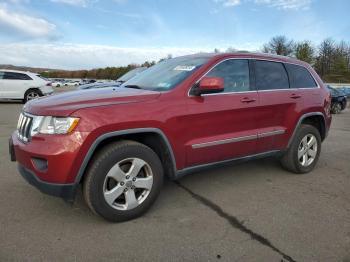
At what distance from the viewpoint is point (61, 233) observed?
331cm

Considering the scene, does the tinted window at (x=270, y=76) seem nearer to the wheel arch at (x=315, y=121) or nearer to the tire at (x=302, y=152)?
the wheel arch at (x=315, y=121)

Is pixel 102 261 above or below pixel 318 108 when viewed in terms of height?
below

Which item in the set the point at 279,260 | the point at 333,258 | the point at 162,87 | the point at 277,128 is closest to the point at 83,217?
the point at 162,87

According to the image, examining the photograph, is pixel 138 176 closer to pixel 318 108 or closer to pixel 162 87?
pixel 162 87

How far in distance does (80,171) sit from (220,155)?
1668 mm

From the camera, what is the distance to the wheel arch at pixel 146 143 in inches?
128

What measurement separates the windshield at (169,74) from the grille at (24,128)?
1351mm

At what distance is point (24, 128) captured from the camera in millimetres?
3529

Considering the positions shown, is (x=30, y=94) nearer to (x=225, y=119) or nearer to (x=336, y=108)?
(x=225, y=119)

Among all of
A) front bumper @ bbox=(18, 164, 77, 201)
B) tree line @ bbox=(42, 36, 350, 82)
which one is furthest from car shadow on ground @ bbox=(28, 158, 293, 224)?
tree line @ bbox=(42, 36, 350, 82)

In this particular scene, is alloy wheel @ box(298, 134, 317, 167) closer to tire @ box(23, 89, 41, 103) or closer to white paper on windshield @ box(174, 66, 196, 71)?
white paper on windshield @ box(174, 66, 196, 71)

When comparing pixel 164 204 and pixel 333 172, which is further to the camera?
pixel 333 172

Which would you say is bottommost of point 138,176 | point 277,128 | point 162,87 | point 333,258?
point 333,258

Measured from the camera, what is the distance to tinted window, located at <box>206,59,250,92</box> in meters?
4.23
